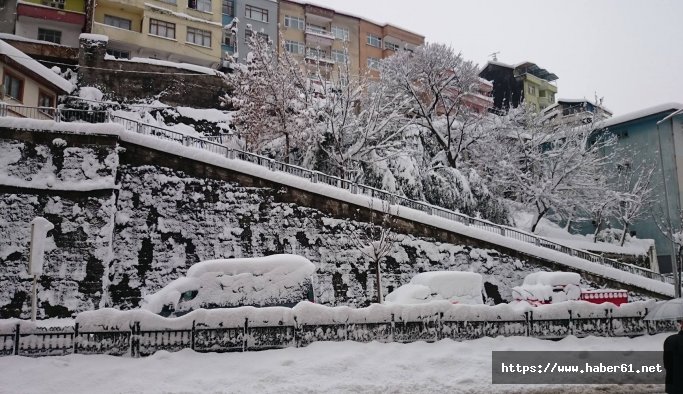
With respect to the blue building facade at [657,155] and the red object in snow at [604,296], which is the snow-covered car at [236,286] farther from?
the blue building facade at [657,155]

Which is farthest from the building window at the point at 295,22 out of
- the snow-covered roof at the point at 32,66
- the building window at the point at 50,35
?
the snow-covered roof at the point at 32,66

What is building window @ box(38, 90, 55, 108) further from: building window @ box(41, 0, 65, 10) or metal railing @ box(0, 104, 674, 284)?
building window @ box(41, 0, 65, 10)

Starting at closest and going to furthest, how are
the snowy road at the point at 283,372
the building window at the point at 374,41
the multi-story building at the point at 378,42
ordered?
the snowy road at the point at 283,372
the multi-story building at the point at 378,42
the building window at the point at 374,41

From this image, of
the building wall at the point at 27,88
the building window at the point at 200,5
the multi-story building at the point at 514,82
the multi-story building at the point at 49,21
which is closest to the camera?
the building wall at the point at 27,88

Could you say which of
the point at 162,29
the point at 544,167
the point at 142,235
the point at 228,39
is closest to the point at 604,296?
the point at 544,167

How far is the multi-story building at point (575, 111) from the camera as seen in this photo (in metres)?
38.6

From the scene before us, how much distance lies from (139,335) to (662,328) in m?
15.2

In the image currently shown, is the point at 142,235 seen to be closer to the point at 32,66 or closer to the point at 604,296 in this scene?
the point at 32,66

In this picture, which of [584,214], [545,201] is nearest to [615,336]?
[545,201]

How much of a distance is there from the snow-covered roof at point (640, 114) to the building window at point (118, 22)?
36.0 metres

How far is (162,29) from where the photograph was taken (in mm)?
36656

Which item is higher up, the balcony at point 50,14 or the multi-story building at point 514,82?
the multi-story building at point 514,82

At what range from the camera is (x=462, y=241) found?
22219 mm

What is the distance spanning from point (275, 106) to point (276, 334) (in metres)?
17.9
